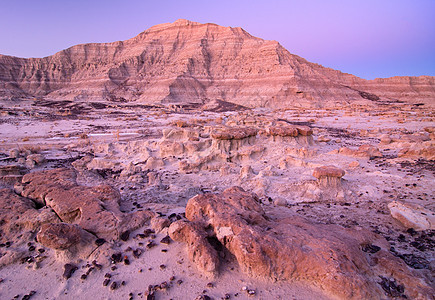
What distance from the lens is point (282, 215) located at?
425 cm

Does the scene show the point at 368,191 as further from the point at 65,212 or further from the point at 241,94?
the point at 241,94

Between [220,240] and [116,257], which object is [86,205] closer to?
[116,257]

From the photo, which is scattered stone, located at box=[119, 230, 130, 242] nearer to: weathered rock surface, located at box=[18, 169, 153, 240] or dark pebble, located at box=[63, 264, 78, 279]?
weathered rock surface, located at box=[18, 169, 153, 240]

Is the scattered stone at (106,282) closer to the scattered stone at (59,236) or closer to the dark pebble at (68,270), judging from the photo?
the dark pebble at (68,270)

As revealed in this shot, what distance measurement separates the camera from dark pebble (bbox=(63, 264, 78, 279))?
2.58 metres

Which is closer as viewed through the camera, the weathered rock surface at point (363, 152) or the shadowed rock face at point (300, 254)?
the shadowed rock face at point (300, 254)

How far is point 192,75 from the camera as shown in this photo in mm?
60875

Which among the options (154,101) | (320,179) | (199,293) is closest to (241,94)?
(154,101)

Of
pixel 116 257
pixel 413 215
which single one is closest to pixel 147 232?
pixel 116 257

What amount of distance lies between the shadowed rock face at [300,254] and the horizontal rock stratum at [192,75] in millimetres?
46924

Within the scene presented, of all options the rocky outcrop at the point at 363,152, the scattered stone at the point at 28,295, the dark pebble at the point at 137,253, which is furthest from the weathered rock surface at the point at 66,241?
the rocky outcrop at the point at 363,152

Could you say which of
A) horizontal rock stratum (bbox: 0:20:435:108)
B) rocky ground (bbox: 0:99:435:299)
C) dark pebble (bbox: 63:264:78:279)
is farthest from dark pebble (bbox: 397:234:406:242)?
horizontal rock stratum (bbox: 0:20:435:108)

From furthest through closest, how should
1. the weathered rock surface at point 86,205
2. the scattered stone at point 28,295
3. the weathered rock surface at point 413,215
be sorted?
the weathered rock surface at point 413,215
the weathered rock surface at point 86,205
the scattered stone at point 28,295

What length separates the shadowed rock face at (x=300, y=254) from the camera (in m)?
2.36
